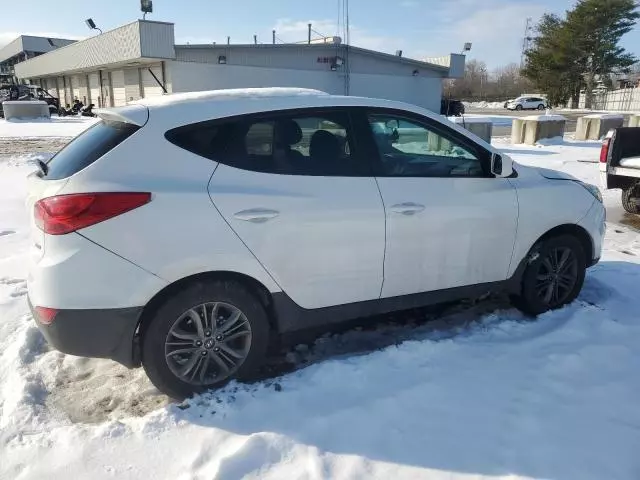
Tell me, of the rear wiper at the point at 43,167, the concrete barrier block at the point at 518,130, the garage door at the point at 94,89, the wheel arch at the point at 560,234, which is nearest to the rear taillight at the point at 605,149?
the wheel arch at the point at 560,234

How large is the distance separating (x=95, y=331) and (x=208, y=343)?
0.63 meters

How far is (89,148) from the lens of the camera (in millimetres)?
2951

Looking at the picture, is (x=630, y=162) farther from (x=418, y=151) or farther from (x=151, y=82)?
(x=151, y=82)

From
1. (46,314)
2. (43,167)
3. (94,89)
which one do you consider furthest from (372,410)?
(94,89)

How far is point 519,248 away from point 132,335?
2828mm

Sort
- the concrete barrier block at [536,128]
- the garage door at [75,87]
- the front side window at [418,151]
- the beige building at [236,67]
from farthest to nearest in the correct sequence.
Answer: the garage door at [75,87]
the beige building at [236,67]
the concrete barrier block at [536,128]
the front side window at [418,151]

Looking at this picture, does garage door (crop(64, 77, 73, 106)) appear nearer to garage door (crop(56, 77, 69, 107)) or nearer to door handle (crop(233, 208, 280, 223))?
garage door (crop(56, 77, 69, 107))

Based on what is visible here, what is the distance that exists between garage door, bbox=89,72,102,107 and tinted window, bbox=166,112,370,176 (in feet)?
139

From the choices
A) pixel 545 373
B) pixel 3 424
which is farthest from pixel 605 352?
pixel 3 424

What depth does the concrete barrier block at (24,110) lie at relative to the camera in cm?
2845

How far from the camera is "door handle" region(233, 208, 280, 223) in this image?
292 cm

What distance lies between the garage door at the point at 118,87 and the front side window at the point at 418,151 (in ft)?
116

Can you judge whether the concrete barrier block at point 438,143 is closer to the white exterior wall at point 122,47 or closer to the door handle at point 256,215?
the door handle at point 256,215

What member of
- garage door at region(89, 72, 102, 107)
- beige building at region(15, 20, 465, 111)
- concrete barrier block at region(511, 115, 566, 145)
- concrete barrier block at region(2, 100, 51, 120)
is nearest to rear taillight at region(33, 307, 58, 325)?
concrete barrier block at region(511, 115, 566, 145)
